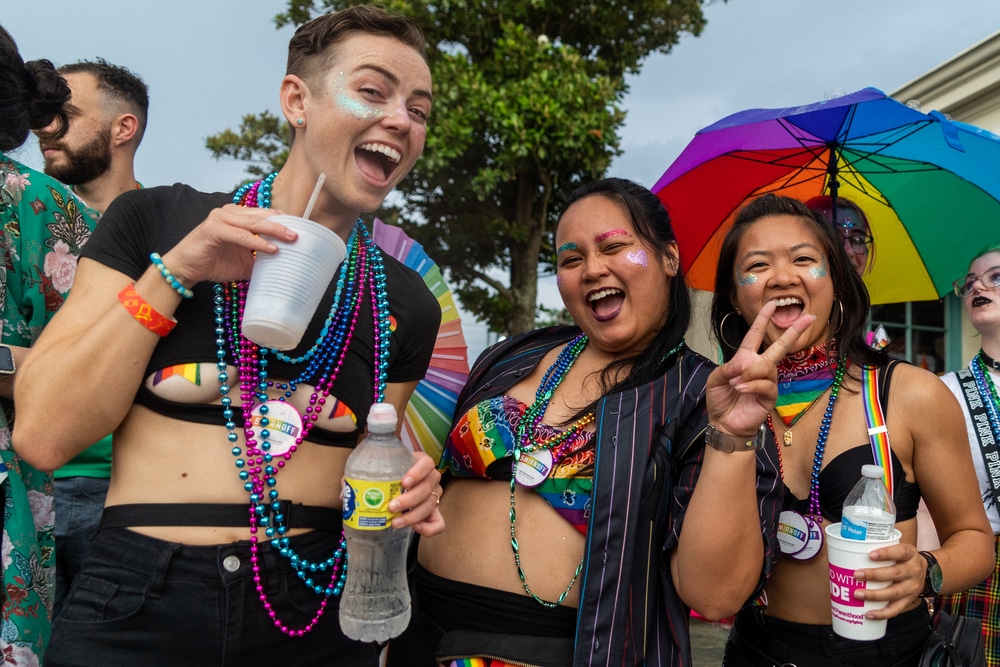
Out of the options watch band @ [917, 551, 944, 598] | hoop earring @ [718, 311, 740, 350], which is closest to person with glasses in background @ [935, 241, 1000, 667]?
hoop earring @ [718, 311, 740, 350]

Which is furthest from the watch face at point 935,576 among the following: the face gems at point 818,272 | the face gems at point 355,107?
the face gems at point 355,107

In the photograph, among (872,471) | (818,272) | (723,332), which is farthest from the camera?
(723,332)

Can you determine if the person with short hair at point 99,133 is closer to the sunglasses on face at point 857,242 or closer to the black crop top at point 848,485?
the black crop top at point 848,485

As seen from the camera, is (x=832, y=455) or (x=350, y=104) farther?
(x=832, y=455)

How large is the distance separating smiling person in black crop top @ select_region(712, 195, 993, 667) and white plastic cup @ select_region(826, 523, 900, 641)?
16 centimetres

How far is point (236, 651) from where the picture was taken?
5.33 ft

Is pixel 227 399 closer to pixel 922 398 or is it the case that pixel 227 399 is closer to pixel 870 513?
pixel 870 513

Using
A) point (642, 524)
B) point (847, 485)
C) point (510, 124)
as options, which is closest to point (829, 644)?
point (847, 485)

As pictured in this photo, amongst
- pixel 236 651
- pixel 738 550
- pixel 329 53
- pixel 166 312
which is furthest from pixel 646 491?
pixel 329 53

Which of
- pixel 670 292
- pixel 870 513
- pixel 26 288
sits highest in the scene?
pixel 670 292

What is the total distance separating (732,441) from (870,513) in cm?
43

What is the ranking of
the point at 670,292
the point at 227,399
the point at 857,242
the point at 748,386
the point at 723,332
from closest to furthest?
the point at 227,399, the point at 748,386, the point at 670,292, the point at 723,332, the point at 857,242

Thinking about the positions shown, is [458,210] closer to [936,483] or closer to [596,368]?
[596,368]

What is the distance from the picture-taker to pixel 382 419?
164 centimetres
